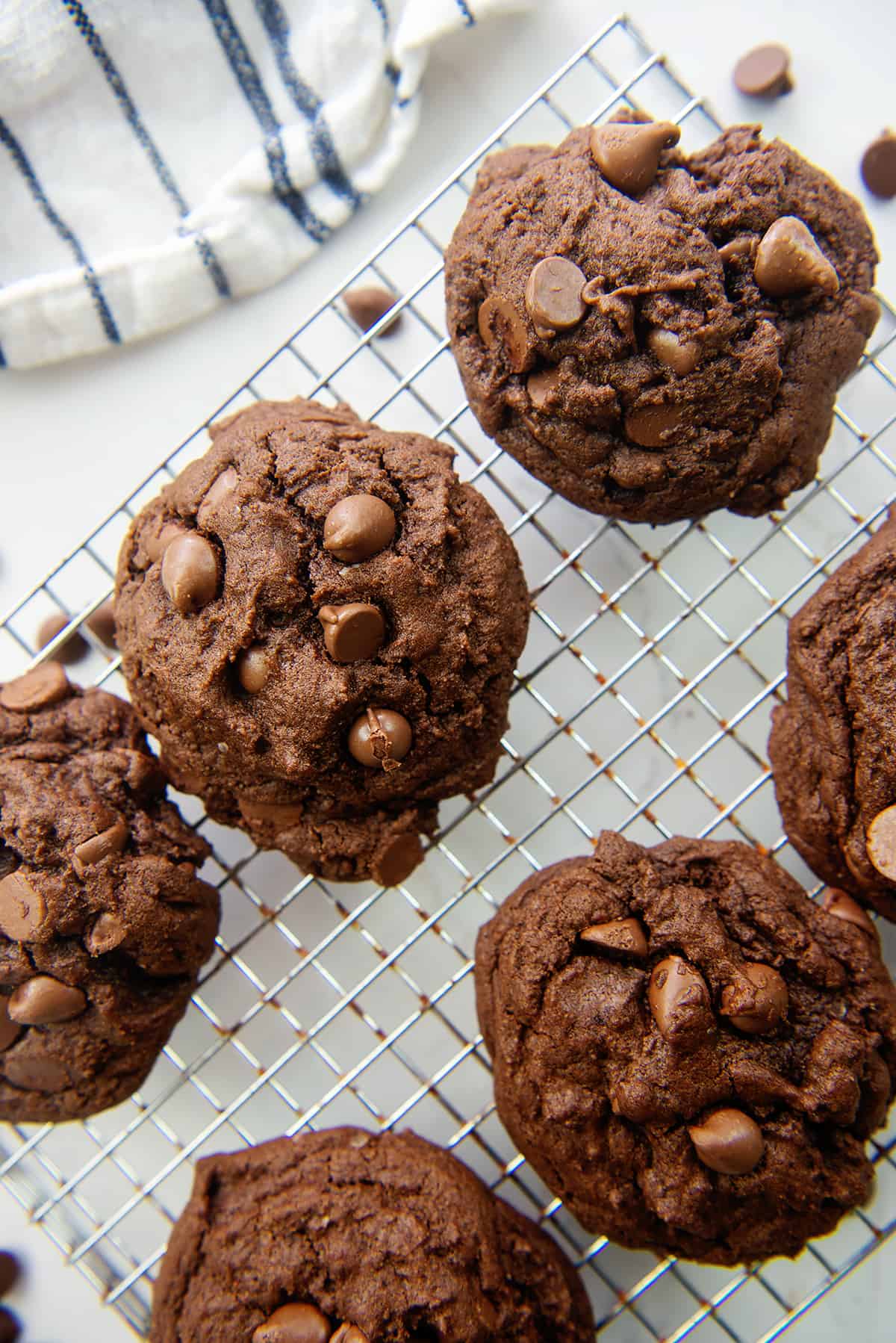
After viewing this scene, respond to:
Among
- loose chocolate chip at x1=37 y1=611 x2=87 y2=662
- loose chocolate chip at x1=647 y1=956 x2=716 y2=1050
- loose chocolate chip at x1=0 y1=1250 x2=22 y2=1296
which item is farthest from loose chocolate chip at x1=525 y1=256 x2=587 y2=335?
loose chocolate chip at x1=0 y1=1250 x2=22 y2=1296

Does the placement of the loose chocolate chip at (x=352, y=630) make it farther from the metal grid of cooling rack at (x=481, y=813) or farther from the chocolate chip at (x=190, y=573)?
the metal grid of cooling rack at (x=481, y=813)

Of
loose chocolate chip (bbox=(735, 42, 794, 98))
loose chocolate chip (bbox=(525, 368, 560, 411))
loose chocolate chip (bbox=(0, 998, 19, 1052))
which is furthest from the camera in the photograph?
loose chocolate chip (bbox=(735, 42, 794, 98))

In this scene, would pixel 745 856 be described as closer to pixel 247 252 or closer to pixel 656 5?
pixel 247 252

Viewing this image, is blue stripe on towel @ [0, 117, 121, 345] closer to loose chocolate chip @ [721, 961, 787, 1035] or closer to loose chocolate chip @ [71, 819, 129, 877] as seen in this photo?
loose chocolate chip @ [71, 819, 129, 877]

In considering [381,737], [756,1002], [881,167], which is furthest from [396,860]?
[881,167]

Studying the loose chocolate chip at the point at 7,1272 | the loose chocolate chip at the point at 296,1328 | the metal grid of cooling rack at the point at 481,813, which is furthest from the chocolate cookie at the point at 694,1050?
the loose chocolate chip at the point at 7,1272

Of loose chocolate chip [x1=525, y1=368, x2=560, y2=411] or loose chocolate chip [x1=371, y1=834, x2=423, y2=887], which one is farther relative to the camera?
loose chocolate chip [x1=371, y1=834, x2=423, y2=887]

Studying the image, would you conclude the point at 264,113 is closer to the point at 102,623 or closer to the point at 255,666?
the point at 102,623
